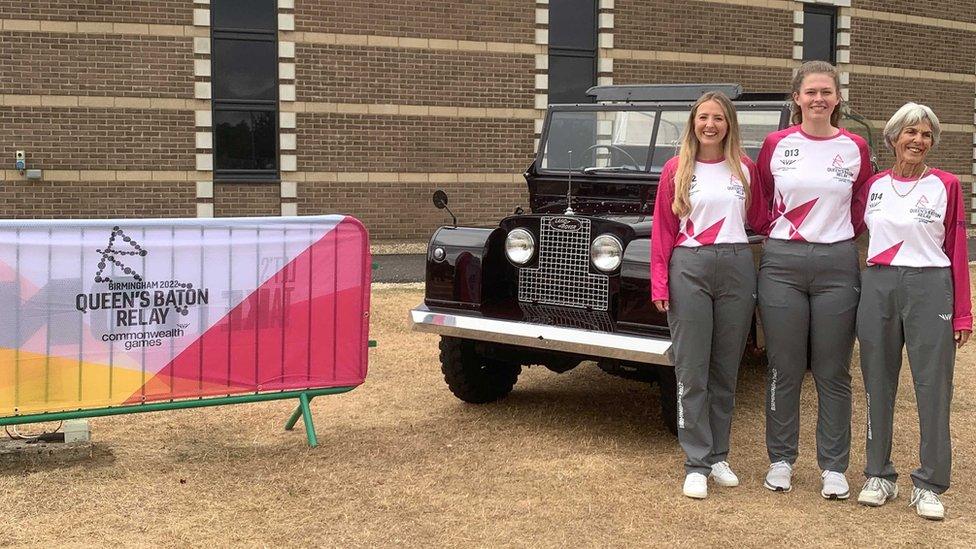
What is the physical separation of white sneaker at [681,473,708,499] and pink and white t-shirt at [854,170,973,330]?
1.32 metres

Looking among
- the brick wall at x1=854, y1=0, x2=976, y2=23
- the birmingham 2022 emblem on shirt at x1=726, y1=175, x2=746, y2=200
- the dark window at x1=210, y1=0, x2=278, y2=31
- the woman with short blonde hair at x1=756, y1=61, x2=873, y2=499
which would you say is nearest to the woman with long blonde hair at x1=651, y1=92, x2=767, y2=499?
the birmingham 2022 emblem on shirt at x1=726, y1=175, x2=746, y2=200

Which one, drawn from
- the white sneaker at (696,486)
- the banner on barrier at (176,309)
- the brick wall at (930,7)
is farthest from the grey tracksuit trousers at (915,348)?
the brick wall at (930,7)

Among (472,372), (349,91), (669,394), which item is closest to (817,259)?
(669,394)

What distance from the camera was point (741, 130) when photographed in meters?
6.75

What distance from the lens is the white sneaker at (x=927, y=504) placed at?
427 centimetres

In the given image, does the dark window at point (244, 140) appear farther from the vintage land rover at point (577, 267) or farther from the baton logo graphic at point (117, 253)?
the baton logo graphic at point (117, 253)

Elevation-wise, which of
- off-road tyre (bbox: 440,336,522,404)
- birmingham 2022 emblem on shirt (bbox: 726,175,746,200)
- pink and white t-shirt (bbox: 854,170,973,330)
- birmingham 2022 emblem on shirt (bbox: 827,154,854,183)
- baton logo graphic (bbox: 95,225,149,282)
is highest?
birmingham 2022 emblem on shirt (bbox: 827,154,854,183)

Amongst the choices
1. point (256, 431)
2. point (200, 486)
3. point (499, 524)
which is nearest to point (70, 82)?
point (256, 431)

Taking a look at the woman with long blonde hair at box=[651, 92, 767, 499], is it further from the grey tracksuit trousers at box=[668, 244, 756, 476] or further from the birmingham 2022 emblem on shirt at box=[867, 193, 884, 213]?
the birmingham 2022 emblem on shirt at box=[867, 193, 884, 213]

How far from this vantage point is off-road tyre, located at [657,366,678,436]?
210 inches

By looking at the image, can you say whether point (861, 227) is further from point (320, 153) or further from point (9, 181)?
point (9, 181)

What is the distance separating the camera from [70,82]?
14828 mm

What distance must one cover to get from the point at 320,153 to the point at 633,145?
32.9 ft

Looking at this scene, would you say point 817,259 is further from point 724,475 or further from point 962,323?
point 724,475
